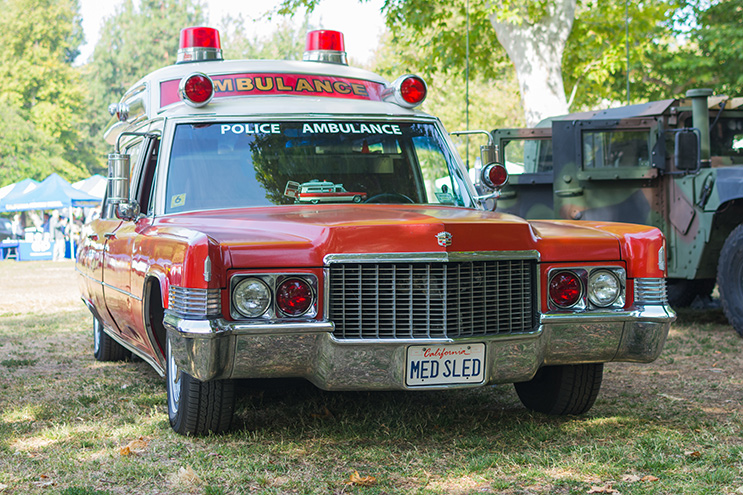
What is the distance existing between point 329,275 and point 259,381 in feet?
3.80

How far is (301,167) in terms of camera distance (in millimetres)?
5320

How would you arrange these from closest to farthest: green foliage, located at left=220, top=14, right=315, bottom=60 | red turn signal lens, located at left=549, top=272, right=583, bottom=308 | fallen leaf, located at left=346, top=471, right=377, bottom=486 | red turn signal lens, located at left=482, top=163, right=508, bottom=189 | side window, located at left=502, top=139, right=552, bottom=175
→ 1. fallen leaf, located at left=346, top=471, right=377, bottom=486
2. red turn signal lens, located at left=549, top=272, right=583, bottom=308
3. red turn signal lens, located at left=482, top=163, right=508, bottom=189
4. side window, located at left=502, top=139, right=552, bottom=175
5. green foliage, located at left=220, top=14, right=315, bottom=60

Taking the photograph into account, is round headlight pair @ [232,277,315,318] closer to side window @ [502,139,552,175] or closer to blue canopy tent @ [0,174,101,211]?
side window @ [502,139,552,175]

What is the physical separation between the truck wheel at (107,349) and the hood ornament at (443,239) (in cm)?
422

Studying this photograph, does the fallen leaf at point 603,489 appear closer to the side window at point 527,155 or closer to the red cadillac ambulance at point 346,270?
the red cadillac ambulance at point 346,270

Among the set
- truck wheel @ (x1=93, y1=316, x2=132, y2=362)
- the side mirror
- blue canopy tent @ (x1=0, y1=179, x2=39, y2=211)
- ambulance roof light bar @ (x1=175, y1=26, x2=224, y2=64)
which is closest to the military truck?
ambulance roof light bar @ (x1=175, y1=26, x2=224, y2=64)

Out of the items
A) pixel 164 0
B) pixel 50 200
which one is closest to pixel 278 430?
pixel 50 200

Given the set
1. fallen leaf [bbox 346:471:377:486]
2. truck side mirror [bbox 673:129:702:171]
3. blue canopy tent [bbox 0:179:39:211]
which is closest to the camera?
fallen leaf [bbox 346:471:377:486]

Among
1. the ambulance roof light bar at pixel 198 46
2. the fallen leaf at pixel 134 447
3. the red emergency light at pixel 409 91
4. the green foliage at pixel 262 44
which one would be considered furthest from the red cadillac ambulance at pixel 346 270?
the green foliage at pixel 262 44

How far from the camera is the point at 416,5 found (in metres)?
17.3

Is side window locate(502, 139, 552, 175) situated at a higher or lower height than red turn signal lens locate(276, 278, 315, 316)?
higher

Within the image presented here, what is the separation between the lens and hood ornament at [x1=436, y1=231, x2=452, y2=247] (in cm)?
415

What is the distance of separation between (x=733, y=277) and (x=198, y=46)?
17.8ft

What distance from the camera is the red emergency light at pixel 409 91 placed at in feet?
19.6
